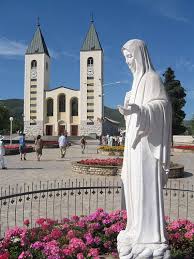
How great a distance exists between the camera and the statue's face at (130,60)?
16.8 feet

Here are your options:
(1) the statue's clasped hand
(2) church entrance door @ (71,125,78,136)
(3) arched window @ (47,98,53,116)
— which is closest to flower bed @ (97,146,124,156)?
(1) the statue's clasped hand

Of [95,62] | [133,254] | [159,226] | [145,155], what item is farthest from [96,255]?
[95,62]

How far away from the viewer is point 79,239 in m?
6.06

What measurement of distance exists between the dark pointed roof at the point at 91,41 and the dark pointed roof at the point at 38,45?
28.1 ft

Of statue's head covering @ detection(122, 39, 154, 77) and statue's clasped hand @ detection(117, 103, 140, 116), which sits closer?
statue's clasped hand @ detection(117, 103, 140, 116)

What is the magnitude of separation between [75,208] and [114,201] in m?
1.72

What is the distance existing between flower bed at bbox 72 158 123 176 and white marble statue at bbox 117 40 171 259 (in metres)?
12.9

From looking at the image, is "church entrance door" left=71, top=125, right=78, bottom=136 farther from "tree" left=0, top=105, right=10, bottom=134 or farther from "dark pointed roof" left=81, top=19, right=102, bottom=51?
"tree" left=0, top=105, right=10, bottom=134

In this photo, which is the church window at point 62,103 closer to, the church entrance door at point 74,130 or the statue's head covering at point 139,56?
the church entrance door at point 74,130

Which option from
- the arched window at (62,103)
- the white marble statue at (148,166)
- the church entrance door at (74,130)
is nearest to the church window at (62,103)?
the arched window at (62,103)

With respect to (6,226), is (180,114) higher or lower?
higher

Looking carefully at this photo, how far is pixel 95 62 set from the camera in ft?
259

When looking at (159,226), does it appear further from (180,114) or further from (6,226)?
(180,114)

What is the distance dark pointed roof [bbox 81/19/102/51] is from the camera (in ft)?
262
